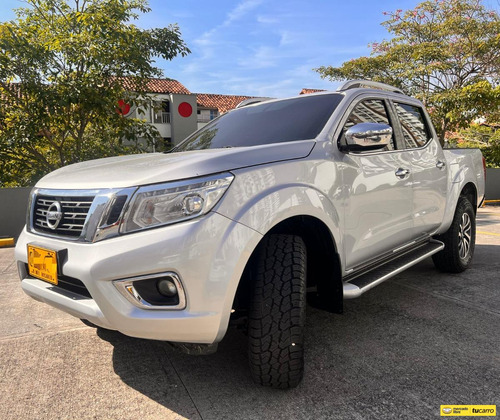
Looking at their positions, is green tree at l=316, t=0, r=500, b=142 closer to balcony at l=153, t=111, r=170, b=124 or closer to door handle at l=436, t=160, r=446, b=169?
door handle at l=436, t=160, r=446, b=169

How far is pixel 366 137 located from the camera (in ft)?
7.50

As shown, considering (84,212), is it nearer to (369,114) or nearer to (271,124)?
(271,124)

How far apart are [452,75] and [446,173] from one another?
12.2m

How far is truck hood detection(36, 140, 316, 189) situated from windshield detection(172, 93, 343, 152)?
0.34 meters

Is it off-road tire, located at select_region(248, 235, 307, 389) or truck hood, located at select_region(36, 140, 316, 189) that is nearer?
truck hood, located at select_region(36, 140, 316, 189)

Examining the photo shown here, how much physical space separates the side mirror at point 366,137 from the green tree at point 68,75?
19.0 feet

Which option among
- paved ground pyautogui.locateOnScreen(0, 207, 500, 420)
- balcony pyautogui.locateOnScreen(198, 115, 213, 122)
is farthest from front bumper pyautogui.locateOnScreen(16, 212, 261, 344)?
balcony pyautogui.locateOnScreen(198, 115, 213, 122)

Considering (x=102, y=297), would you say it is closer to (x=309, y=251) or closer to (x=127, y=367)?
(x=127, y=367)

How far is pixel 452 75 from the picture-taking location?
45.1ft

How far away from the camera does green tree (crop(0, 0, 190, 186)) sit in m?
6.82

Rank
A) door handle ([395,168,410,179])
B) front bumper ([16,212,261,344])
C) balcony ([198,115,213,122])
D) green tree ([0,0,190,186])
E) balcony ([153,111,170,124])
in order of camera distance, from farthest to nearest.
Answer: balcony ([198,115,213,122]) < balcony ([153,111,170,124]) < green tree ([0,0,190,186]) < door handle ([395,168,410,179]) < front bumper ([16,212,261,344])

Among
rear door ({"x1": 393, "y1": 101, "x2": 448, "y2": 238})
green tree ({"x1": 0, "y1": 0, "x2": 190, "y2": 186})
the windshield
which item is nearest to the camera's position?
the windshield

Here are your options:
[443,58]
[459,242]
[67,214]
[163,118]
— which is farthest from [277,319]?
[163,118]

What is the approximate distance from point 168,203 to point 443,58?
13.9 m
